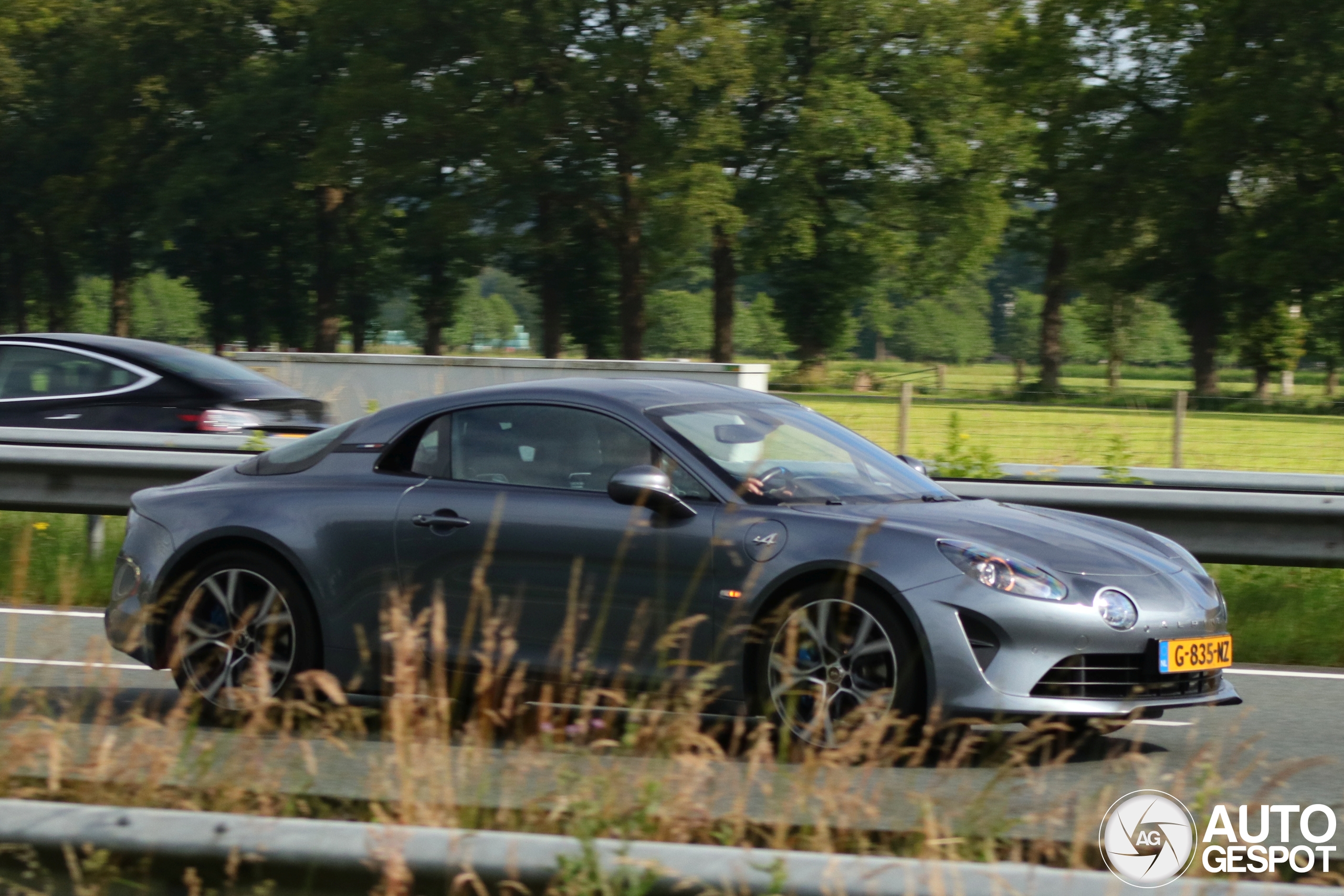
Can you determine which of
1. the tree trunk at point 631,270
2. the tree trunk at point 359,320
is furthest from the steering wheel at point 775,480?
the tree trunk at point 359,320

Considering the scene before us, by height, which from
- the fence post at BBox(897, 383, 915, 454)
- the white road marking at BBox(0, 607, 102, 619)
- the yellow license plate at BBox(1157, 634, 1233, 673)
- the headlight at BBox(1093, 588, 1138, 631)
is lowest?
the white road marking at BBox(0, 607, 102, 619)

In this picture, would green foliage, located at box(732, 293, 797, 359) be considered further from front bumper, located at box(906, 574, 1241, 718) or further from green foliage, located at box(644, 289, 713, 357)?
front bumper, located at box(906, 574, 1241, 718)

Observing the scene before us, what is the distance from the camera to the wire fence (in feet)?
61.6

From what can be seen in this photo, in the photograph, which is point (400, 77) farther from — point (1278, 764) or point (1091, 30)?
point (1278, 764)

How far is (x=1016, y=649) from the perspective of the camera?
18.2 feet

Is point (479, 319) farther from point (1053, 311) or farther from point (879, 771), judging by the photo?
point (879, 771)

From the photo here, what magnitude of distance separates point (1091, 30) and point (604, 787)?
167 feet

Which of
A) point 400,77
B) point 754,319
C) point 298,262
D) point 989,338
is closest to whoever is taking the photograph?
point 400,77

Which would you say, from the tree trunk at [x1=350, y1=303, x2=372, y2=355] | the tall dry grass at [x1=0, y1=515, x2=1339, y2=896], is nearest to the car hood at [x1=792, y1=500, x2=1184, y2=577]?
the tall dry grass at [x1=0, y1=515, x2=1339, y2=896]

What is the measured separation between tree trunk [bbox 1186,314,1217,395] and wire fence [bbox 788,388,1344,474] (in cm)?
2583

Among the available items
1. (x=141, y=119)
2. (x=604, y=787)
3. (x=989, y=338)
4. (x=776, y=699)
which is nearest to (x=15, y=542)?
(x=776, y=699)

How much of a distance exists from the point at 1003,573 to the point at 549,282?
4564 cm

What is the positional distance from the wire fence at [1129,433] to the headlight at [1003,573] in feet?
35.7

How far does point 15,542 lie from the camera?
1102 cm
